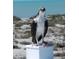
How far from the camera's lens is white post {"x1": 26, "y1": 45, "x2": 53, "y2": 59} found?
4.60 feet

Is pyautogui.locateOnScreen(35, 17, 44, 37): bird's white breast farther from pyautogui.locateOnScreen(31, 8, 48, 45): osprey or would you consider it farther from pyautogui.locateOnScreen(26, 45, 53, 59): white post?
pyautogui.locateOnScreen(26, 45, 53, 59): white post

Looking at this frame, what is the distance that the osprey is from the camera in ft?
4.65

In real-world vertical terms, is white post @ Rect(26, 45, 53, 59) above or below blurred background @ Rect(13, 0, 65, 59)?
below

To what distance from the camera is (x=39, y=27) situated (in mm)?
1425

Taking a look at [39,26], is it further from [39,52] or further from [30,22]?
[39,52]

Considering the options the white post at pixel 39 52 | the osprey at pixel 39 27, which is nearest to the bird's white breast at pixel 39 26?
the osprey at pixel 39 27

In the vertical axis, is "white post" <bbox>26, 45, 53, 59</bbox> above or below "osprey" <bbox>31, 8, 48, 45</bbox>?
below

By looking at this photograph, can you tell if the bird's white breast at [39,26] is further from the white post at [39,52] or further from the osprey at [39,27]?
the white post at [39,52]

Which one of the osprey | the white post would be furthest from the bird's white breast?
the white post

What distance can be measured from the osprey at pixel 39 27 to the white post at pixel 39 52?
47mm

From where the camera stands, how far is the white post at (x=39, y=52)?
140cm

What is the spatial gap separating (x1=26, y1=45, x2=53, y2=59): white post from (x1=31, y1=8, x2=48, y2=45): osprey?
1.9 inches

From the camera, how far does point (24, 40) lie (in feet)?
4.66
